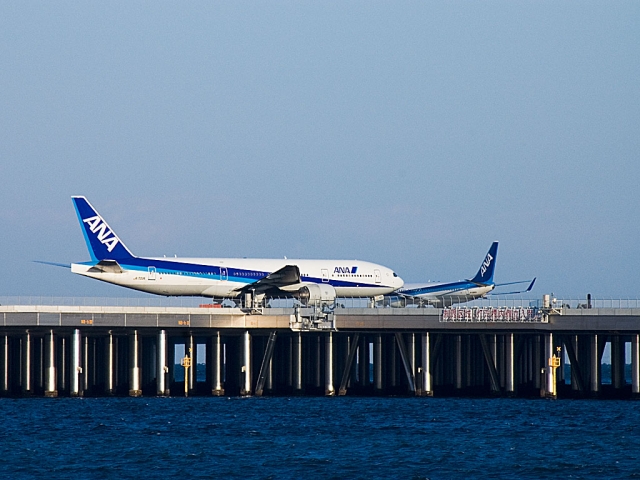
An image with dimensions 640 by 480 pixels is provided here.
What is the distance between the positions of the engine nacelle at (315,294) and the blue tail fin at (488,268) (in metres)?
36.4

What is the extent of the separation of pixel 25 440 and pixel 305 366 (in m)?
42.6

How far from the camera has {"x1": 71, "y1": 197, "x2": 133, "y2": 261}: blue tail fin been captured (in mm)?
97000

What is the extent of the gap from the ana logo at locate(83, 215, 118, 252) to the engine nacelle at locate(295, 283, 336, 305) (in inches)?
577

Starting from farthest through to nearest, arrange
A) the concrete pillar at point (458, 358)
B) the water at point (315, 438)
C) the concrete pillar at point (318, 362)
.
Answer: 1. the concrete pillar at point (318, 362)
2. the concrete pillar at point (458, 358)
3. the water at point (315, 438)

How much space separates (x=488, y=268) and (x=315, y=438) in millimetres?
67585

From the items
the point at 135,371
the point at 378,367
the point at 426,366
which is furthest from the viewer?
the point at 378,367

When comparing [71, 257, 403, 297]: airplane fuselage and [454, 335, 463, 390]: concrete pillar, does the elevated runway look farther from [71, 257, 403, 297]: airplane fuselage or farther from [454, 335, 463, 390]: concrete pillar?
[71, 257, 403, 297]: airplane fuselage

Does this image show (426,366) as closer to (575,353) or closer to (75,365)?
(575,353)

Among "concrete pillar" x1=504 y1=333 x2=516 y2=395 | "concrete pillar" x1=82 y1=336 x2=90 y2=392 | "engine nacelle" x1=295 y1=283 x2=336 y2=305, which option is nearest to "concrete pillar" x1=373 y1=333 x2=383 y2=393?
"engine nacelle" x1=295 y1=283 x2=336 y2=305

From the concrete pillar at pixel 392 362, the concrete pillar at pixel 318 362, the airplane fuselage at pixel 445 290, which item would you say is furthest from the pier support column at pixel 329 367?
the airplane fuselage at pixel 445 290

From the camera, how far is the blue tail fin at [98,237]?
97.0m

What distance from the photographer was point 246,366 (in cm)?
9044

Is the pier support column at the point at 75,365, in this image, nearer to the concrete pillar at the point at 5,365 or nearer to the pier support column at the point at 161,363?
the concrete pillar at the point at 5,365

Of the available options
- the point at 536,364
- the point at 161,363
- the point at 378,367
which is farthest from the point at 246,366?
the point at 536,364
